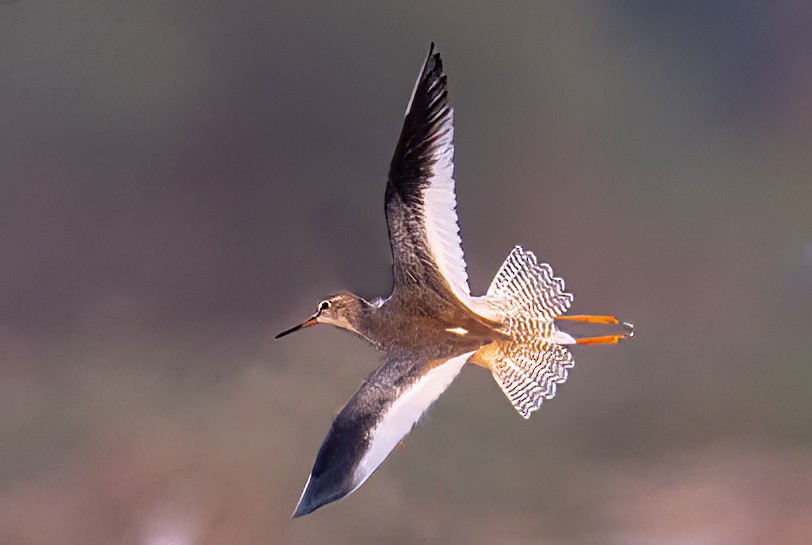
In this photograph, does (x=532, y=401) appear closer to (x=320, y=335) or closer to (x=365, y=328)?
(x=365, y=328)

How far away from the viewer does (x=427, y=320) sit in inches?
42.5

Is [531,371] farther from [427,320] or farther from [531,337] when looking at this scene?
[427,320]

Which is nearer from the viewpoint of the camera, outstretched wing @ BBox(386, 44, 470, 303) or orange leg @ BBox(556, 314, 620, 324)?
outstretched wing @ BBox(386, 44, 470, 303)

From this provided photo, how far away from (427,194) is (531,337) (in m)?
0.27

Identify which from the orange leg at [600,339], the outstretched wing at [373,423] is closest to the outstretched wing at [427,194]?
the outstretched wing at [373,423]

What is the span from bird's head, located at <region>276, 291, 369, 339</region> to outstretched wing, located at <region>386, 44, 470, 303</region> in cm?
7

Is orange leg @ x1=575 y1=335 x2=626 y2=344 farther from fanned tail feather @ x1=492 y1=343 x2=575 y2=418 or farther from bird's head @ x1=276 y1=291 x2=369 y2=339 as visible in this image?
bird's head @ x1=276 y1=291 x2=369 y2=339

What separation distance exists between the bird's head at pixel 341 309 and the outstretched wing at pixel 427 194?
0.07m

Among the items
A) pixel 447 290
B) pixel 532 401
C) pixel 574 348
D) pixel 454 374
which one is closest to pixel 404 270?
pixel 447 290

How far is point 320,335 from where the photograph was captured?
49.8 inches

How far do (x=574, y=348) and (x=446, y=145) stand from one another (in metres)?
0.49

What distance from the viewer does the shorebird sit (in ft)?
3.34

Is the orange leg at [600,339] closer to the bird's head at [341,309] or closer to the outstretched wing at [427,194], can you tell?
the outstretched wing at [427,194]

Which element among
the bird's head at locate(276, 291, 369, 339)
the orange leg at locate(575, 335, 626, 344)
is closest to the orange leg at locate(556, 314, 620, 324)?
the orange leg at locate(575, 335, 626, 344)
